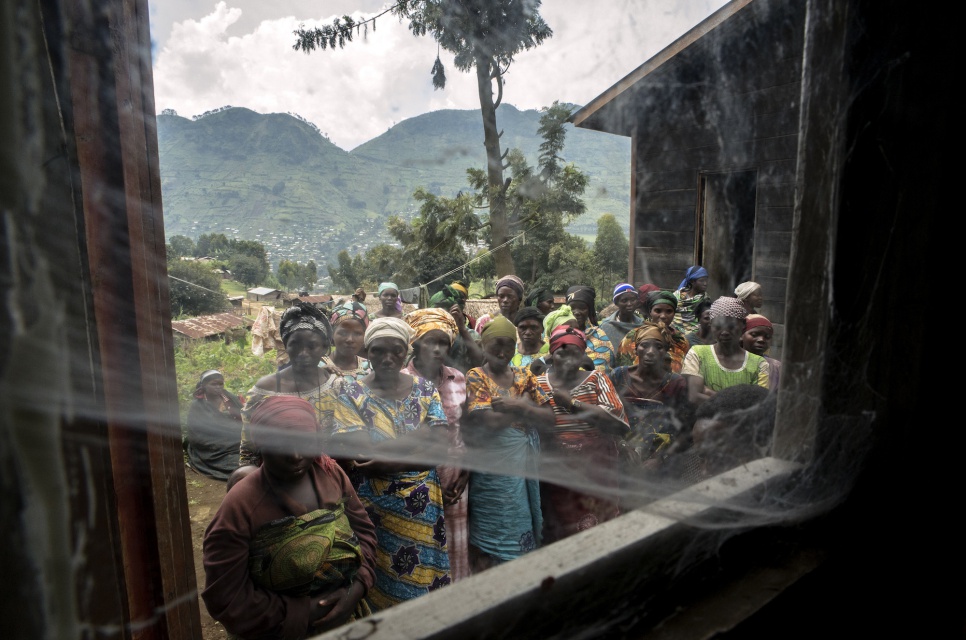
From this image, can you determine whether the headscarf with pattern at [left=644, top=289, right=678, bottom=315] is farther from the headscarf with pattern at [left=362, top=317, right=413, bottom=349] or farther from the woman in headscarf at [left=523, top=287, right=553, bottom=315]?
the headscarf with pattern at [left=362, top=317, right=413, bottom=349]

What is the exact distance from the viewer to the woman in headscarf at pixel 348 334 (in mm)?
3156

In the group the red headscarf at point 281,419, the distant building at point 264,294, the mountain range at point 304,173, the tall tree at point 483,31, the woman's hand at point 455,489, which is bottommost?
the woman's hand at point 455,489

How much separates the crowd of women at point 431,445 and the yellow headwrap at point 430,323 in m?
0.01

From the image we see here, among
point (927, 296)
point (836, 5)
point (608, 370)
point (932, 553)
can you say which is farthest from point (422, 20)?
point (608, 370)

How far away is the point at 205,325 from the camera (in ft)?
6.32

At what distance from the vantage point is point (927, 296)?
122cm

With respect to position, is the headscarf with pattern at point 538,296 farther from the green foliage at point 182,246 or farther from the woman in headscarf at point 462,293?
the green foliage at point 182,246

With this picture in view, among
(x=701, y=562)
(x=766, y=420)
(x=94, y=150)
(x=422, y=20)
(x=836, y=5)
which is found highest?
(x=422, y=20)

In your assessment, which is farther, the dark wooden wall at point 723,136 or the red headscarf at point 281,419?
the dark wooden wall at point 723,136

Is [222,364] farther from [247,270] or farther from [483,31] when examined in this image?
[483,31]

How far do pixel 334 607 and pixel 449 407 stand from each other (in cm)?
96

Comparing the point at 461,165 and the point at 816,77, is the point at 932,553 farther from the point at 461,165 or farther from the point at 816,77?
the point at 461,165

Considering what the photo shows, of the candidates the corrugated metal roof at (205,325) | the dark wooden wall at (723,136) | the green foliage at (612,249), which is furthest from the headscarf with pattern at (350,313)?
the green foliage at (612,249)

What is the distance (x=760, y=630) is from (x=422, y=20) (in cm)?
165
